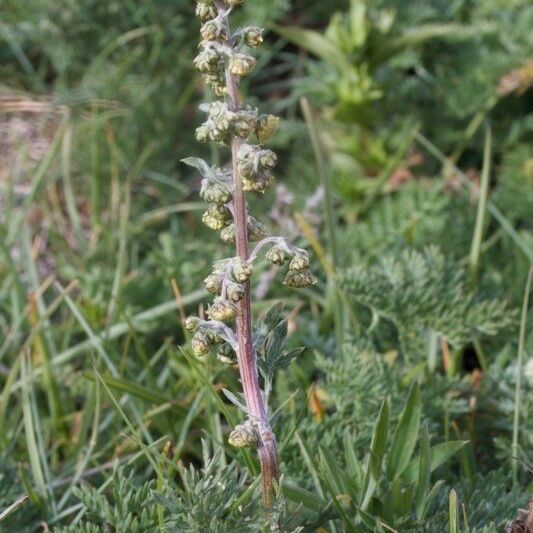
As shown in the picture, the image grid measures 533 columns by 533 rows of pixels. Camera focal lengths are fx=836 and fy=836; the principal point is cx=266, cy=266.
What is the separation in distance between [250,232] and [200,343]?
183mm

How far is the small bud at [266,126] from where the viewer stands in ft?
3.84

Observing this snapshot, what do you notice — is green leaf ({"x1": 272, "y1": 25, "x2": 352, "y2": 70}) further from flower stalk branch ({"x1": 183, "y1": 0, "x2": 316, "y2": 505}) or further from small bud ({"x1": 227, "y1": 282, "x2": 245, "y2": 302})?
small bud ({"x1": 227, "y1": 282, "x2": 245, "y2": 302})

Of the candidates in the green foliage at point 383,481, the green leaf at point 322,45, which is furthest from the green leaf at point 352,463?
the green leaf at point 322,45

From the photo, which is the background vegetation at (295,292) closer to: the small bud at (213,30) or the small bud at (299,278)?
the small bud at (299,278)

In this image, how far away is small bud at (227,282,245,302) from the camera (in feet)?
3.83

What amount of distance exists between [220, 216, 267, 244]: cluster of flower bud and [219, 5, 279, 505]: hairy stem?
0.03 meters

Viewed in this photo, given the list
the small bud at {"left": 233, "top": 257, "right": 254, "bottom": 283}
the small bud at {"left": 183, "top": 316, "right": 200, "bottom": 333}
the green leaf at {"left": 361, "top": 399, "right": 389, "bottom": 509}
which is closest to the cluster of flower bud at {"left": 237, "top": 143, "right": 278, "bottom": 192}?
the small bud at {"left": 233, "top": 257, "right": 254, "bottom": 283}

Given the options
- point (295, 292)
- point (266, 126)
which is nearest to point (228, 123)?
point (266, 126)

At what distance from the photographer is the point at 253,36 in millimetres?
1162

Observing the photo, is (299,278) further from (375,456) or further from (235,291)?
(375,456)

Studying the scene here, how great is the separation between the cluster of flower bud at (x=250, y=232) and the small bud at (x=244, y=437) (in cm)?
28

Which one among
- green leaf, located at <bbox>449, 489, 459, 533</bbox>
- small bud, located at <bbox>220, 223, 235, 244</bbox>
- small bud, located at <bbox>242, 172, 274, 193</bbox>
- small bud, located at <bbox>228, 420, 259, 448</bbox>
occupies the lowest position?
green leaf, located at <bbox>449, 489, 459, 533</bbox>

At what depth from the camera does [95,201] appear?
2834 millimetres

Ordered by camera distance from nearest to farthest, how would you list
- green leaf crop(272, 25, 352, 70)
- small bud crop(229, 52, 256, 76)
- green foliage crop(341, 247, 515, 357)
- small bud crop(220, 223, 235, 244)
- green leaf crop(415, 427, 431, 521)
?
1. small bud crop(229, 52, 256, 76)
2. small bud crop(220, 223, 235, 244)
3. green leaf crop(415, 427, 431, 521)
4. green foliage crop(341, 247, 515, 357)
5. green leaf crop(272, 25, 352, 70)
